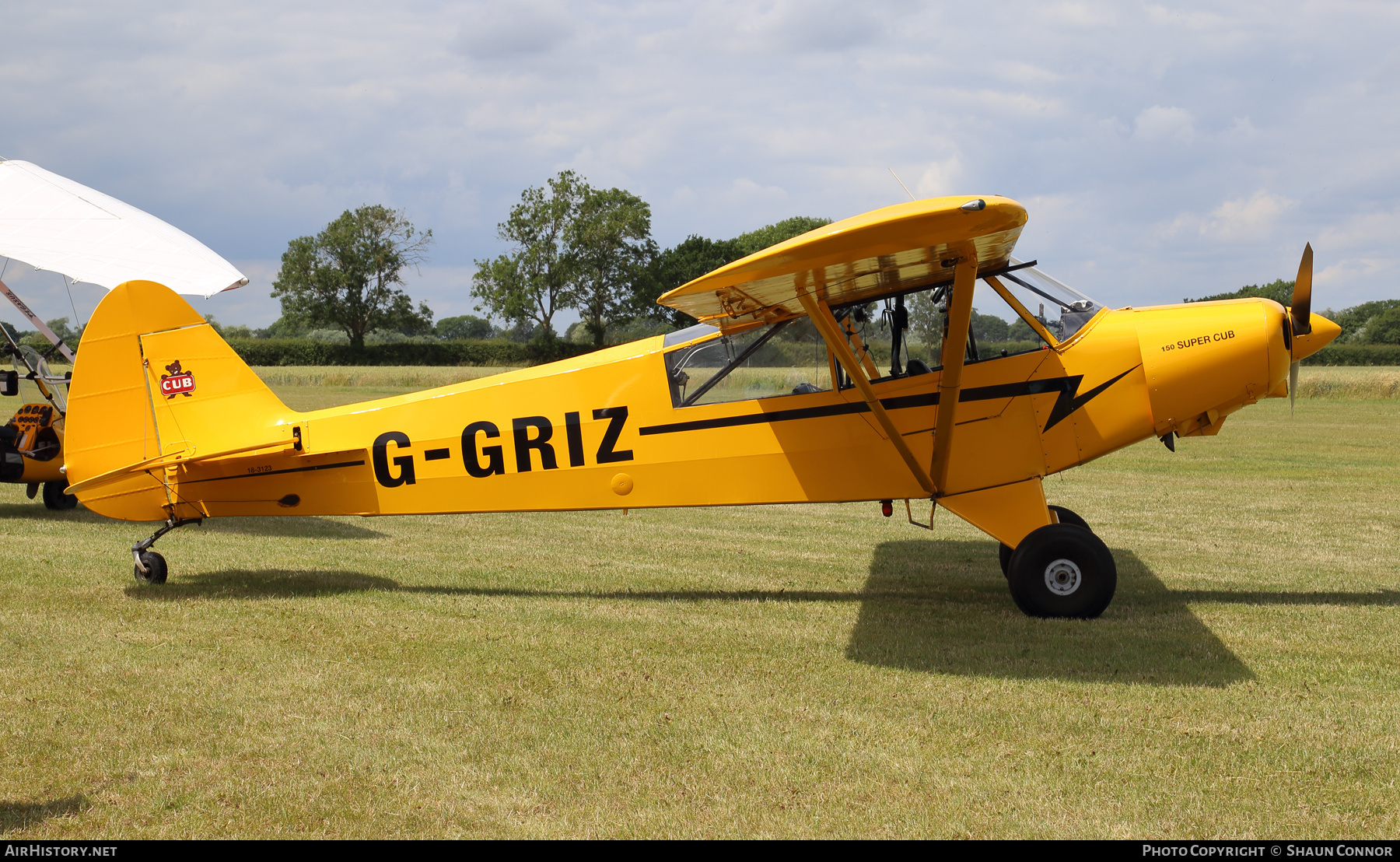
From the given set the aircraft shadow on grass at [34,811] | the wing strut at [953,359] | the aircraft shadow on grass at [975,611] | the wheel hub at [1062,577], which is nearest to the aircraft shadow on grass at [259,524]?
the aircraft shadow on grass at [975,611]

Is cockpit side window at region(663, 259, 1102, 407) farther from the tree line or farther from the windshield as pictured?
the tree line

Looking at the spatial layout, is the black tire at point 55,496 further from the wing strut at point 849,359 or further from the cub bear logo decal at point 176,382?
the wing strut at point 849,359

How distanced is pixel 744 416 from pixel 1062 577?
7.88 ft

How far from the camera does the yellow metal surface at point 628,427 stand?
20.8 ft

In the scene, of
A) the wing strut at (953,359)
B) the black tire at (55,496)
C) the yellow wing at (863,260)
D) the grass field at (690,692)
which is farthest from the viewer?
the black tire at (55,496)

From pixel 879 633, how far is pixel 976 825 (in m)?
2.61

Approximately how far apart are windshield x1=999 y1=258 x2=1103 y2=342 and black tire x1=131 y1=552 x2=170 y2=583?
6.68 meters

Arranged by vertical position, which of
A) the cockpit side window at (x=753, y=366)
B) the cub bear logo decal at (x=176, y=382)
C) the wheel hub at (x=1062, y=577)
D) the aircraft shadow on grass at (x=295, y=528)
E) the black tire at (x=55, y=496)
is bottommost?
the wheel hub at (x=1062, y=577)

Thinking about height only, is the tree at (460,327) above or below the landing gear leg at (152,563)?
above

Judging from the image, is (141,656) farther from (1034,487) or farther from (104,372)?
(1034,487)

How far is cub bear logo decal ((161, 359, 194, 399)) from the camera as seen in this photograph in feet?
23.5

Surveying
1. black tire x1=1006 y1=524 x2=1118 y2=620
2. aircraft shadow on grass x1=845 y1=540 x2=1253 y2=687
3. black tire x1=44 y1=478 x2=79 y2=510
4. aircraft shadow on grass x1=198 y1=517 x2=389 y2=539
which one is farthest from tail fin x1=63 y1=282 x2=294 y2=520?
black tire x1=1006 y1=524 x2=1118 y2=620

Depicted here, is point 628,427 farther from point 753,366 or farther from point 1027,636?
point 1027,636

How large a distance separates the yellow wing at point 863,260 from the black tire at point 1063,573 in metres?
1.89
